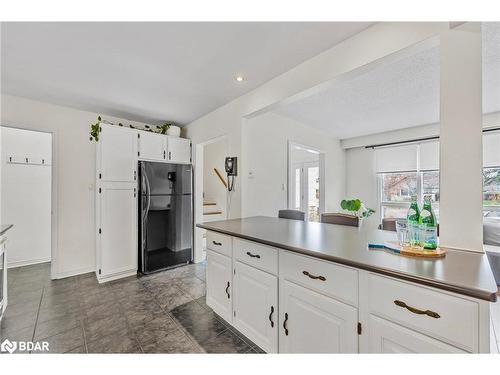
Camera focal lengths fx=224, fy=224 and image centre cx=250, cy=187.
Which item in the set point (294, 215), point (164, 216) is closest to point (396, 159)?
point (294, 215)

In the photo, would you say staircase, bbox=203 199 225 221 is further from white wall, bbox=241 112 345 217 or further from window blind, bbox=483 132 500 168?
window blind, bbox=483 132 500 168

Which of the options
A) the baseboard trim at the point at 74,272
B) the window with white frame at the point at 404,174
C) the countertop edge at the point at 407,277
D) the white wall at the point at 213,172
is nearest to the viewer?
the countertop edge at the point at 407,277

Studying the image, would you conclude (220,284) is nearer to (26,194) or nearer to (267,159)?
(267,159)

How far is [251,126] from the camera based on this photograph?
10.6 feet

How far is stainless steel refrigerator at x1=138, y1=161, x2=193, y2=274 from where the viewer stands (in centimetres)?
325

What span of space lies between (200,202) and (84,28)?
106 inches

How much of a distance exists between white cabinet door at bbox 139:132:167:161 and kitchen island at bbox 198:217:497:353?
2083 mm

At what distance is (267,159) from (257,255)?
207cm

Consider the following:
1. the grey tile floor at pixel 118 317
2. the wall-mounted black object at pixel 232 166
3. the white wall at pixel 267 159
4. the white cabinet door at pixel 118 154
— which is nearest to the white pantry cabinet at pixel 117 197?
the white cabinet door at pixel 118 154

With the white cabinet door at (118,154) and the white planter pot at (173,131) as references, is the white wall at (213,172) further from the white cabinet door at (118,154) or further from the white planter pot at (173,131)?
the white cabinet door at (118,154)

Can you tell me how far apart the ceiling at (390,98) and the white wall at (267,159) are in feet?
0.75

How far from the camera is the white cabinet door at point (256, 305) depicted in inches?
59.5
